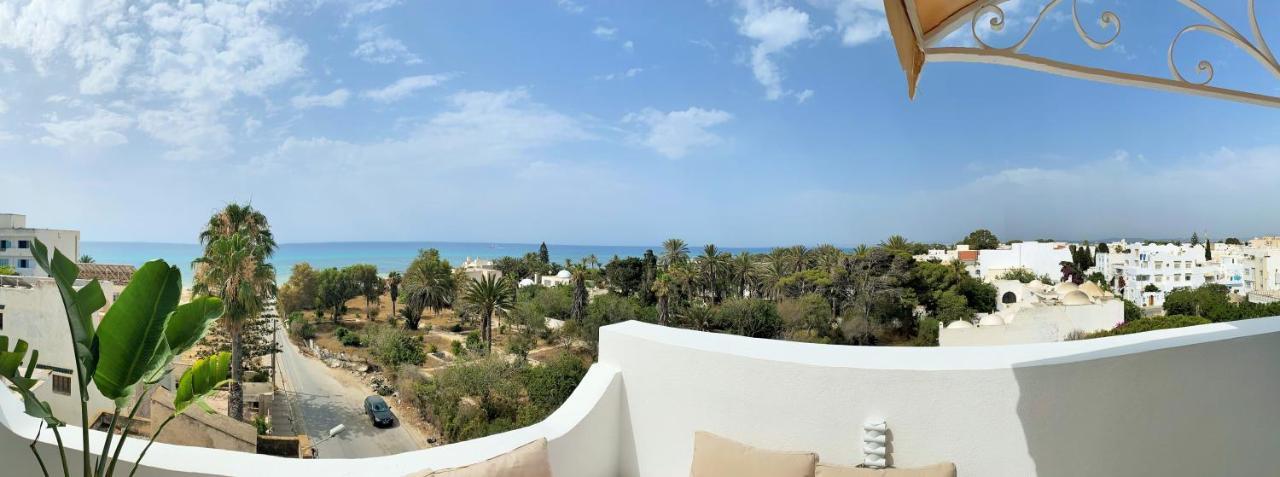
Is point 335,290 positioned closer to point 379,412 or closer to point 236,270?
point 379,412

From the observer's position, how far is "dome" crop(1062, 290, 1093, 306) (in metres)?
27.5

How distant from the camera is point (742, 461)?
1.81 metres

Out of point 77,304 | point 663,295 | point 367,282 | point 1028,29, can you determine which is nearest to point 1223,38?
point 1028,29

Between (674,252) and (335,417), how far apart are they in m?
18.7

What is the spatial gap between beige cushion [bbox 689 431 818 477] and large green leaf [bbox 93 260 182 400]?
59.6 inches

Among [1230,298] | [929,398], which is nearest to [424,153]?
[1230,298]

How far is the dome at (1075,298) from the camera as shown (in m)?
27.5

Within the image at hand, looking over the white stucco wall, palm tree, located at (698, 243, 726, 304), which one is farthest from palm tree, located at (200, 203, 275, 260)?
the white stucco wall

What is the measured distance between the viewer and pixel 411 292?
32.8 meters

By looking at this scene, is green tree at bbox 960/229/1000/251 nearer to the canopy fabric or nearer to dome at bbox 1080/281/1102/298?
dome at bbox 1080/281/1102/298

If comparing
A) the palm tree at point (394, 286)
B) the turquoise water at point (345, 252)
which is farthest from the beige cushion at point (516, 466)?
the palm tree at point (394, 286)

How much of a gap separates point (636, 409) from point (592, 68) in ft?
180

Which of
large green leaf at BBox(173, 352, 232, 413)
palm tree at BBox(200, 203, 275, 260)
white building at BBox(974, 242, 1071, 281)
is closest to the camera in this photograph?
large green leaf at BBox(173, 352, 232, 413)

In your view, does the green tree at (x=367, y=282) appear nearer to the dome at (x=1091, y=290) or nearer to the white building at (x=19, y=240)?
the white building at (x=19, y=240)
